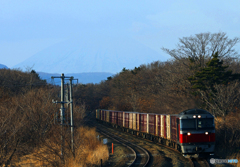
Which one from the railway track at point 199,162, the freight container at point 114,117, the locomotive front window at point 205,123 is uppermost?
the locomotive front window at point 205,123

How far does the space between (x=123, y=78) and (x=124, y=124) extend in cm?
4017

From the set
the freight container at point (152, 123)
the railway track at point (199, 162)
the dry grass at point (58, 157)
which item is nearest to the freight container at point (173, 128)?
the railway track at point (199, 162)

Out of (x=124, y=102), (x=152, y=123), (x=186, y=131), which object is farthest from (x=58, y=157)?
(x=124, y=102)

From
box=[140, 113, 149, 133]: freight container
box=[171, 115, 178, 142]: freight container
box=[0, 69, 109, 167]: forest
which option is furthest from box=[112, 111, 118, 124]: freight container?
box=[171, 115, 178, 142]: freight container

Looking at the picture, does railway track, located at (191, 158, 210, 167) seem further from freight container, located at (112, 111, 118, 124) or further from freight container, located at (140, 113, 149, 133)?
freight container, located at (112, 111, 118, 124)

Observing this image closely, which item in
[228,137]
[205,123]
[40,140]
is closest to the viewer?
[205,123]

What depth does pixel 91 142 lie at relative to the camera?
910 inches

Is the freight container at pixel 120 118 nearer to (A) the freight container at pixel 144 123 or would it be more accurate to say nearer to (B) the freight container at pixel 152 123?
(A) the freight container at pixel 144 123

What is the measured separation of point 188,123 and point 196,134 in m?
0.85

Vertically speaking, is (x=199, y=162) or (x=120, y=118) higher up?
(x=120, y=118)

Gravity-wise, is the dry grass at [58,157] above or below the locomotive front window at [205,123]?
below

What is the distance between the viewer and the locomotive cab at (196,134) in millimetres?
16438

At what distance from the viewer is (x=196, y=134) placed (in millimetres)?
16516

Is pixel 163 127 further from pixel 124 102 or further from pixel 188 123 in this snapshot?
pixel 124 102
